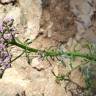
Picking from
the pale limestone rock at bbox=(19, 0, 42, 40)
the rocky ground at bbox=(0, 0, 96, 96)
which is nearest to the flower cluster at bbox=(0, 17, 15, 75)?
the rocky ground at bbox=(0, 0, 96, 96)

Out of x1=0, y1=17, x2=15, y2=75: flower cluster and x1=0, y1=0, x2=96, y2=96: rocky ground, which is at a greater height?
x1=0, y1=17, x2=15, y2=75: flower cluster

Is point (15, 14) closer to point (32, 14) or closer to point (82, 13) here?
point (32, 14)

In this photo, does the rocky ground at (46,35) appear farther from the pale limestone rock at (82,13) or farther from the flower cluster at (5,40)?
the flower cluster at (5,40)

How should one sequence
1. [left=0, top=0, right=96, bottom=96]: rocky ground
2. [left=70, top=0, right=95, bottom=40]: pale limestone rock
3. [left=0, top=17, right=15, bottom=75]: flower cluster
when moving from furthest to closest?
[left=70, top=0, right=95, bottom=40]: pale limestone rock → [left=0, top=0, right=96, bottom=96]: rocky ground → [left=0, top=17, right=15, bottom=75]: flower cluster

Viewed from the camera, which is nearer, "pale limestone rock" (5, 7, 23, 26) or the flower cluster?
the flower cluster

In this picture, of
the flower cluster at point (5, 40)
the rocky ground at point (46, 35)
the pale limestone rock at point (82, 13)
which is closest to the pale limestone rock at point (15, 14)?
the rocky ground at point (46, 35)

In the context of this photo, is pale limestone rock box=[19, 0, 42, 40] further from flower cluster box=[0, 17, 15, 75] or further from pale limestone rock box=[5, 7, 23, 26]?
flower cluster box=[0, 17, 15, 75]

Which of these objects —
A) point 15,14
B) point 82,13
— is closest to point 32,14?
point 15,14

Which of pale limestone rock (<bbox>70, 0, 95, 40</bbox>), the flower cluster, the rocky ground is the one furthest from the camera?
pale limestone rock (<bbox>70, 0, 95, 40</bbox>)

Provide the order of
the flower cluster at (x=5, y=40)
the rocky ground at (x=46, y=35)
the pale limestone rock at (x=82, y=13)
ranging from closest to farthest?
the flower cluster at (x=5, y=40), the rocky ground at (x=46, y=35), the pale limestone rock at (x=82, y=13)
